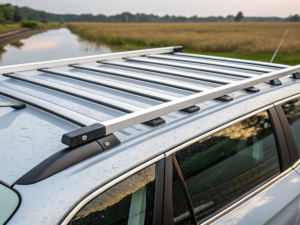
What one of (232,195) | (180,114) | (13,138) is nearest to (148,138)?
(180,114)

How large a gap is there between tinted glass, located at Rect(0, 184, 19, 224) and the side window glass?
1.76 m

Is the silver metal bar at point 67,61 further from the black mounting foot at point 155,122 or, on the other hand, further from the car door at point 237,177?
the car door at point 237,177

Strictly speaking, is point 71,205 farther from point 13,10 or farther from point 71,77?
point 13,10

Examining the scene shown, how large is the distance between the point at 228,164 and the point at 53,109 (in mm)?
1131

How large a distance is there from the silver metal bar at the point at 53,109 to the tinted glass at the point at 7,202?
41 centimetres

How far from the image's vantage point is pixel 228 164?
6.21 ft

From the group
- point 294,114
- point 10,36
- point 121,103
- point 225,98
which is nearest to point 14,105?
point 121,103

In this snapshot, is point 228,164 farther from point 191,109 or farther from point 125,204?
point 125,204

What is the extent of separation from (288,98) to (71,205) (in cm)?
168

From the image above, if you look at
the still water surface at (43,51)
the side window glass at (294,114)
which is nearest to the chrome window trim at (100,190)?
the side window glass at (294,114)

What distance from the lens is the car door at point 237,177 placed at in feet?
4.66

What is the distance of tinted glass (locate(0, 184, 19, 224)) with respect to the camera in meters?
0.92

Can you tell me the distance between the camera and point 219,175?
1.73 metres

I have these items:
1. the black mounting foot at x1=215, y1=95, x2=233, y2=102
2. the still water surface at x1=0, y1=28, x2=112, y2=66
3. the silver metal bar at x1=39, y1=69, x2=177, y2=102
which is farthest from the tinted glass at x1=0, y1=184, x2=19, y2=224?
the still water surface at x1=0, y1=28, x2=112, y2=66
